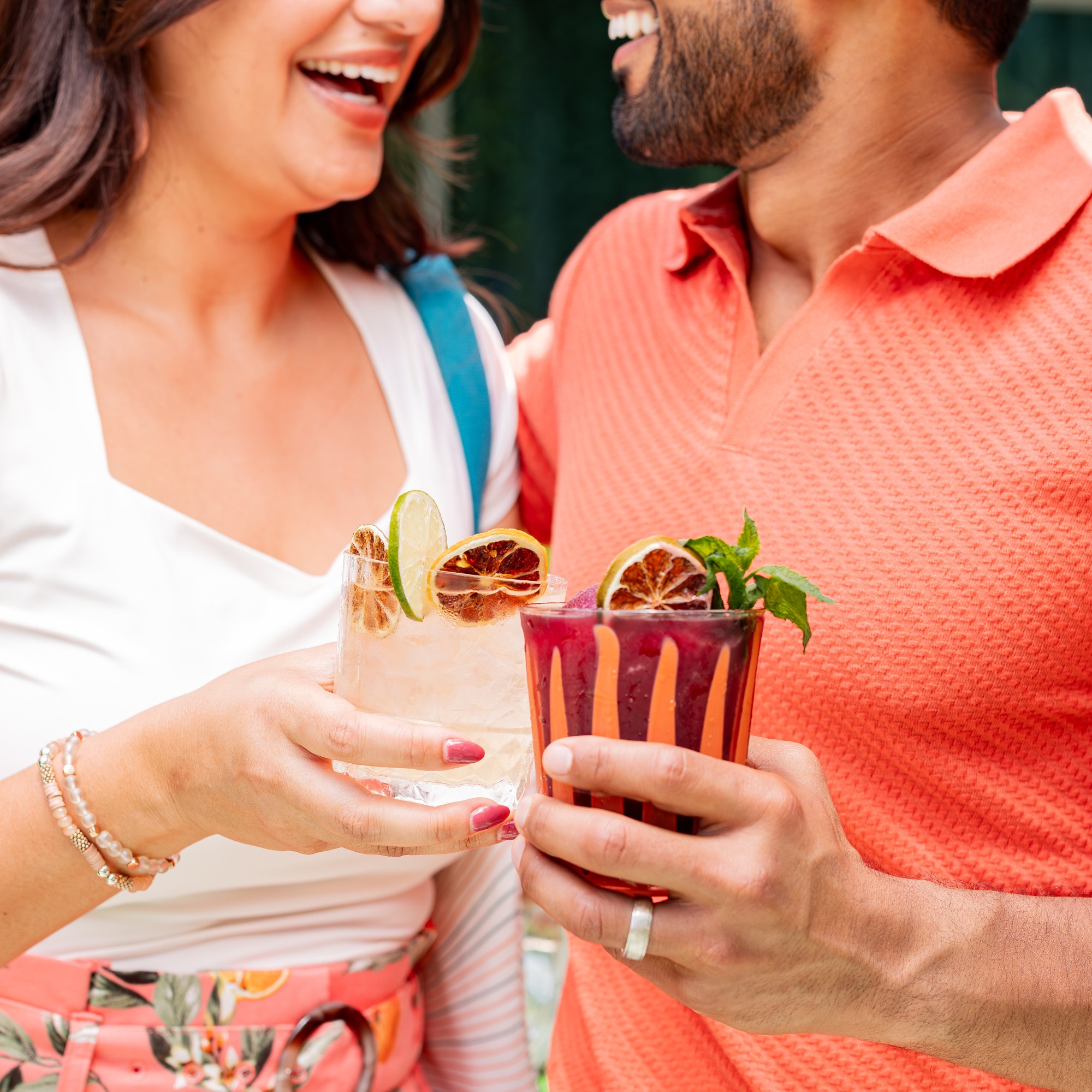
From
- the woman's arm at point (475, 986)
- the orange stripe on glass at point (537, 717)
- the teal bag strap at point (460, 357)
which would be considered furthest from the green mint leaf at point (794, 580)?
the woman's arm at point (475, 986)

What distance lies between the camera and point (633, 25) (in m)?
2.03

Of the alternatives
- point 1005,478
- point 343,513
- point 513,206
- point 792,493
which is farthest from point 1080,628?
point 513,206

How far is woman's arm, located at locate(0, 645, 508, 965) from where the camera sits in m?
1.12

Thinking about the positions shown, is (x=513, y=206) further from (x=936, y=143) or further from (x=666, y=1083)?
(x=666, y=1083)

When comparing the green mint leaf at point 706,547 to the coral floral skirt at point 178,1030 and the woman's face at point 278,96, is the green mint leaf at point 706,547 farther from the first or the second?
the woman's face at point 278,96

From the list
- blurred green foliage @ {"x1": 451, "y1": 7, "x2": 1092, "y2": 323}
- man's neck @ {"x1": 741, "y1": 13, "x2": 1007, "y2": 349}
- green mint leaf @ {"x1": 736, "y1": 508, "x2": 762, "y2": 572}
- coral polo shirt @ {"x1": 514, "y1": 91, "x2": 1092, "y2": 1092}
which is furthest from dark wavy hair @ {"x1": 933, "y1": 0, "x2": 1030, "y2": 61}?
blurred green foliage @ {"x1": 451, "y1": 7, "x2": 1092, "y2": 323}

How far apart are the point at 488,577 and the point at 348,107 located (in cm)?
106

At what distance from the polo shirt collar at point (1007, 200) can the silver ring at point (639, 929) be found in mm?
989

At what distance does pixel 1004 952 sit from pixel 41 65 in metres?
1.89

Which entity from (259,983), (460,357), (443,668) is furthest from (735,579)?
(460,357)

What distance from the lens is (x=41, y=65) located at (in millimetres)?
1845

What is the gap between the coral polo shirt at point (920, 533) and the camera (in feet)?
4.76

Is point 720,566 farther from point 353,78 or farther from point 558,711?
point 353,78

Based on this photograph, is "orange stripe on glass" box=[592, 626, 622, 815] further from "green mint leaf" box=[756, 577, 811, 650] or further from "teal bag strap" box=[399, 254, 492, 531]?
"teal bag strap" box=[399, 254, 492, 531]
